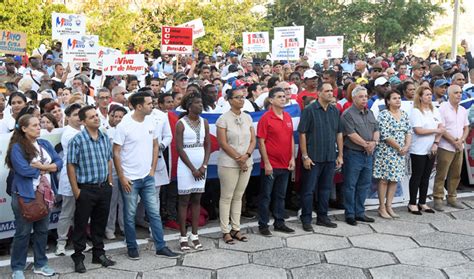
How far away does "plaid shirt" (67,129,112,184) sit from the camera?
242 inches

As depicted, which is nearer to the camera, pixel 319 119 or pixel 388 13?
pixel 319 119

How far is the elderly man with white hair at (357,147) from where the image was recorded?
26.0 feet

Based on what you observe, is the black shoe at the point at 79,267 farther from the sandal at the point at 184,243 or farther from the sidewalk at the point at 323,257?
the sandal at the point at 184,243

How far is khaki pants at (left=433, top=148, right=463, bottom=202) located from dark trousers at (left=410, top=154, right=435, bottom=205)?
26 cm

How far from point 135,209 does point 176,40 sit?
810cm

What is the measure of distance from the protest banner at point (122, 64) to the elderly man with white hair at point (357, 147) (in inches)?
206

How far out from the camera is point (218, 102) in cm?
992

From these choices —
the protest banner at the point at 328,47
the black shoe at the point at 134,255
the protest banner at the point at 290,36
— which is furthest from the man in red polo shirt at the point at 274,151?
the protest banner at the point at 328,47

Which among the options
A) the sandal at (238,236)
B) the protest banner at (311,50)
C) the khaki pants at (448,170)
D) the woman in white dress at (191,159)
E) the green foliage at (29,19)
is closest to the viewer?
the woman in white dress at (191,159)

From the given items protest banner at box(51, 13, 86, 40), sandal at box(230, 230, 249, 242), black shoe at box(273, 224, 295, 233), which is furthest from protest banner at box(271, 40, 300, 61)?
sandal at box(230, 230, 249, 242)

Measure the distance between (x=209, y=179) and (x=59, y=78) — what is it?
645cm

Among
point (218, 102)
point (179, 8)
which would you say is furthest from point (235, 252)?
point (179, 8)

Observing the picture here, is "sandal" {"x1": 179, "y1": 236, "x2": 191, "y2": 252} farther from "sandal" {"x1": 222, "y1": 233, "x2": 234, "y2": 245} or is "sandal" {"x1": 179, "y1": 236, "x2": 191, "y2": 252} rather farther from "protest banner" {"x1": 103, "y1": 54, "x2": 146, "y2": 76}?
"protest banner" {"x1": 103, "y1": 54, "x2": 146, "y2": 76}

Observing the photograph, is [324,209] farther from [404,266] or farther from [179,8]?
[179,8]
